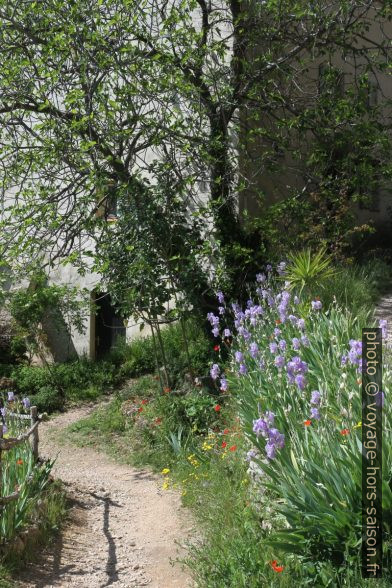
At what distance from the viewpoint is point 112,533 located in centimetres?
622

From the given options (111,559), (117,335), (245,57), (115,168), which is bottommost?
(111,559)

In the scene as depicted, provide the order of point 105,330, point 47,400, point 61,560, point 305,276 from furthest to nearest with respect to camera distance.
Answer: point 105,330
point 47,400
point 305,276
point 61,560

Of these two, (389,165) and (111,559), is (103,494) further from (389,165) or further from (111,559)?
(389,165)

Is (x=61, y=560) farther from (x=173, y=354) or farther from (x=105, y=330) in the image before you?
(x=105, y=330)

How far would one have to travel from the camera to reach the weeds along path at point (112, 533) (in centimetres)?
528

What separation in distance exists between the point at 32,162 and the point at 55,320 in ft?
12.3

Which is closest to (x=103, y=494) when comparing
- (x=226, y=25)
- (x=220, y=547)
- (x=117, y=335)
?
(x=220, y=547)

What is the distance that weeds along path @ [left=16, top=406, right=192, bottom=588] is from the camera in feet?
17.3

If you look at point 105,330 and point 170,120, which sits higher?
point 170,120

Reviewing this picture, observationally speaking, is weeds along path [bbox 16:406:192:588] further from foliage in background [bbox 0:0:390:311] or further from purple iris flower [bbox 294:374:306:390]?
foliage in background [bbox 0:0:390:311]

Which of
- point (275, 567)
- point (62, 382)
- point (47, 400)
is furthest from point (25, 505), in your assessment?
point (62, 382)

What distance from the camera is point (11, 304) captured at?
1202cm

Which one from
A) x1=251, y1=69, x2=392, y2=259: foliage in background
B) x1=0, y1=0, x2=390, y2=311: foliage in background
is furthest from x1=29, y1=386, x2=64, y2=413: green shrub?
x1=251, y1=69, x2=392, y2=259: foliage in background

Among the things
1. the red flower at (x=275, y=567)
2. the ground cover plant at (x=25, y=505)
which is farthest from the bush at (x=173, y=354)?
the red flower at (x=275, y=567)
